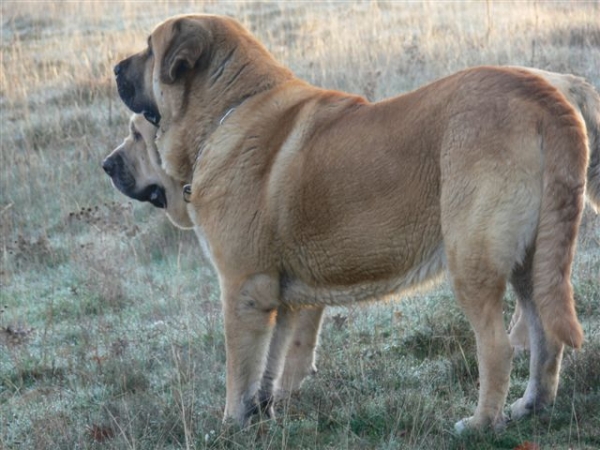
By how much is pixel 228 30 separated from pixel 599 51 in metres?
6.97

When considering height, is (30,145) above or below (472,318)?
below

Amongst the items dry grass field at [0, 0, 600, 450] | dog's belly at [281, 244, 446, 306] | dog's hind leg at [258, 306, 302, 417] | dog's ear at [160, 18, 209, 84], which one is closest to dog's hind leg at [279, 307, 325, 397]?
dry grass field at [0, 0, 600, 450]

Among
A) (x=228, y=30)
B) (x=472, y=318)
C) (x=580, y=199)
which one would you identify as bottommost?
(x=472, y=318)

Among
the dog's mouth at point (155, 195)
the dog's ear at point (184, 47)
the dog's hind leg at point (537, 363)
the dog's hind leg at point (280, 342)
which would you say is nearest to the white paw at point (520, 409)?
the dog's hind leg at point (537, 363)

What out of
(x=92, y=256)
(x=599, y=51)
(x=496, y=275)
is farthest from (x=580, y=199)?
(x=599, y=51)

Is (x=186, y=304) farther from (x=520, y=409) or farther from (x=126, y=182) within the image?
(x=520, y=409)

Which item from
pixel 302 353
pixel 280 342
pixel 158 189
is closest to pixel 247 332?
pixel 280 342

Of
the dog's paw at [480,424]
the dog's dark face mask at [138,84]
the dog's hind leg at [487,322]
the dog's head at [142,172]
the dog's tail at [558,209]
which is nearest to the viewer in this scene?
the dog's tail at [558,209]

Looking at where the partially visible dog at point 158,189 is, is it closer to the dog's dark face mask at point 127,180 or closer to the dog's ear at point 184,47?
the dog's dark face mask at point 127,180

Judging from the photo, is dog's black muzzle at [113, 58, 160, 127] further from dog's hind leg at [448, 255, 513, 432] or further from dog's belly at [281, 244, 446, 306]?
dog's hind leg at [448, 255, 513, 432]

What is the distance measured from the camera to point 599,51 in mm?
10570

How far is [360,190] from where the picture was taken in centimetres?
409

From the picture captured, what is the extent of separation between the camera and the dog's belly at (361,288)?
159 inches

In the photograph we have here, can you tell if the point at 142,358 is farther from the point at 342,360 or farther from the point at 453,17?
the point at 453,17
